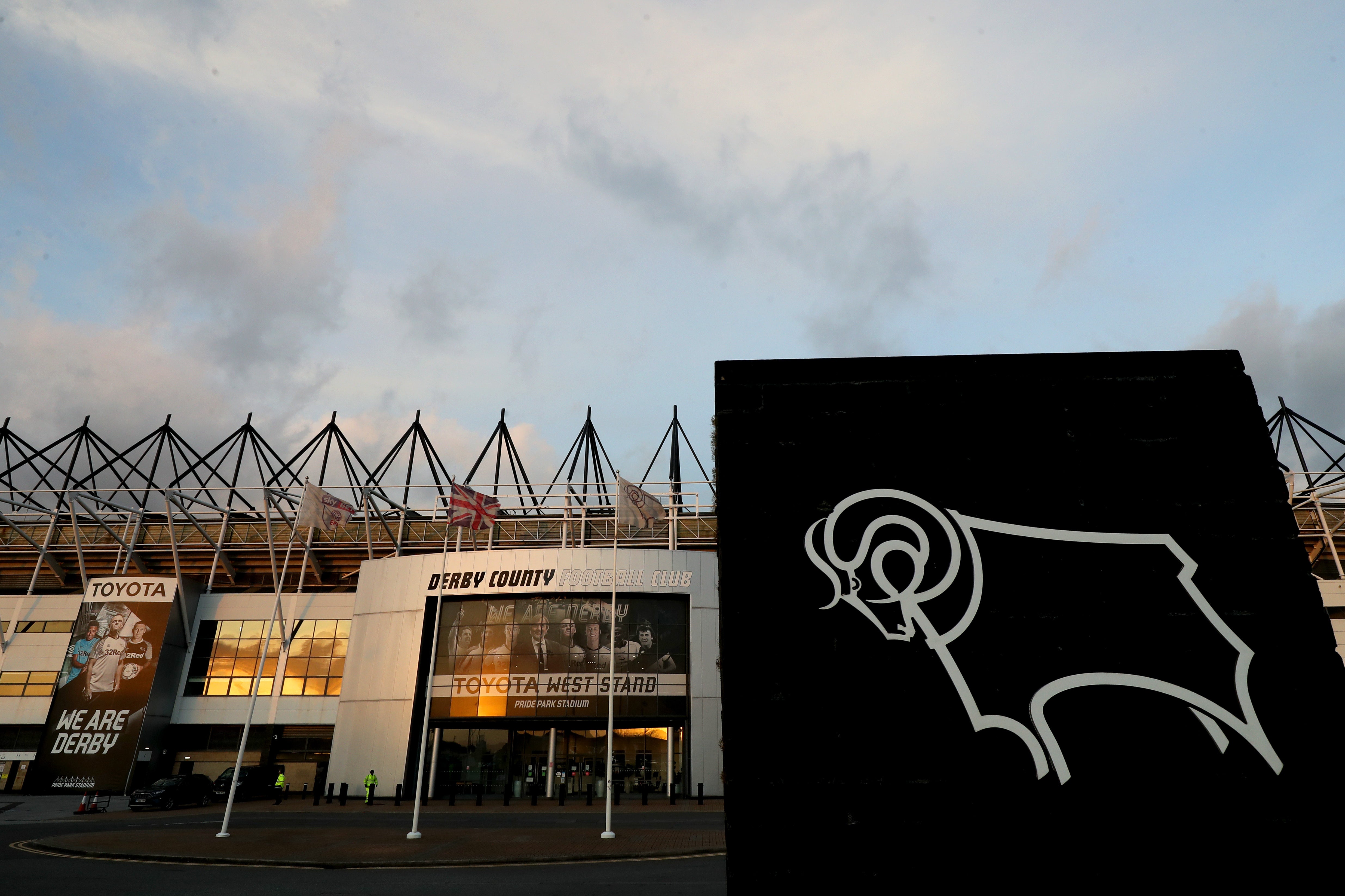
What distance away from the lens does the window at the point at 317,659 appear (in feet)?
143

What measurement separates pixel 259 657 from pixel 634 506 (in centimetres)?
2811

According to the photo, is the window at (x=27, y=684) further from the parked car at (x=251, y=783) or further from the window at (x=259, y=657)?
the parked car at (x=251, y=783)

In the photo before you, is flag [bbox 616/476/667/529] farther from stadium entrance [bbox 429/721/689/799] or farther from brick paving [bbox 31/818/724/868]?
brick paving [bbox 31/818/724/868]

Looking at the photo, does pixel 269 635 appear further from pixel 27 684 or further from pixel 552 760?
pixel 27 684

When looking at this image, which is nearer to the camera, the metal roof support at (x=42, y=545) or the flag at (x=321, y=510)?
the flag at (x=321, y=510)

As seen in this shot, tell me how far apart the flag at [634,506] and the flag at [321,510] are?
1372cm

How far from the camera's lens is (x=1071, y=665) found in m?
4.95

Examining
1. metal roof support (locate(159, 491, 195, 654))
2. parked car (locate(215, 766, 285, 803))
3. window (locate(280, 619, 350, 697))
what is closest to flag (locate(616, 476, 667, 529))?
window (locate(280, 619, 350, 697))

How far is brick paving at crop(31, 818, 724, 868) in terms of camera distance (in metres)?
16.4

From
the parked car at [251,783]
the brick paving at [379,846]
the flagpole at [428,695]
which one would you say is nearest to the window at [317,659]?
the parked car at [251,783]

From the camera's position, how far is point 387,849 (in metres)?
18.2

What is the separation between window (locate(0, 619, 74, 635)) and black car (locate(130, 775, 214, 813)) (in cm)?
1635

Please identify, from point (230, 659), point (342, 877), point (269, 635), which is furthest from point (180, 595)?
point (342, 877)

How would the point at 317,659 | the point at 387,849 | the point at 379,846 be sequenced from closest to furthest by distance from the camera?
the point at 387,849 → the point at 379,846 → the point at 317,659
